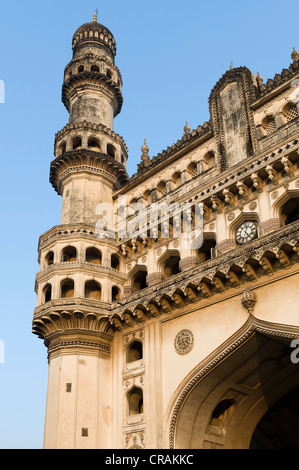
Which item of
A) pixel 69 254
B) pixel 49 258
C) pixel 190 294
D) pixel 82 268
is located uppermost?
pixel 69 254

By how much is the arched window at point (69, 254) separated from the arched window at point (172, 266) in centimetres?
409

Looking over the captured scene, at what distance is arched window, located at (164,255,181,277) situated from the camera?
23625mm

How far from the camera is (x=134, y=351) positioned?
2291 cm

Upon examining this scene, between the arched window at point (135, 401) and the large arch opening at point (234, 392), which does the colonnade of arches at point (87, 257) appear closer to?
the arched window at point (135, 401)

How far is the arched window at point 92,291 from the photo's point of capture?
24109mm

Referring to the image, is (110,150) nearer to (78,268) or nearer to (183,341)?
(78,268)

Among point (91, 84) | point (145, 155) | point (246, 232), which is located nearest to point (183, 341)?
point (246, 232)

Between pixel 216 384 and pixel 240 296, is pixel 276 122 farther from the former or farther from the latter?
pixel 216 384

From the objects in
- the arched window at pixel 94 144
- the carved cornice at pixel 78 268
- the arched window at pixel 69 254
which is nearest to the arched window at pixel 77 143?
the arched window at pixel 94 144

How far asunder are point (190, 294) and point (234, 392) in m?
3.83

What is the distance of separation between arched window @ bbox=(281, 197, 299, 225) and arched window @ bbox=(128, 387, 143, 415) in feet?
27.0

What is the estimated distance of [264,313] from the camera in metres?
18.5

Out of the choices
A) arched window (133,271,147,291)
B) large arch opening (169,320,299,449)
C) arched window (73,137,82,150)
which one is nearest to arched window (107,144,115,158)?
arched window (73,137,82,150)
